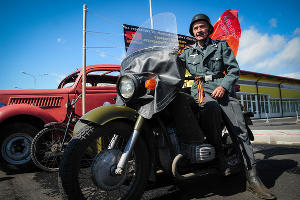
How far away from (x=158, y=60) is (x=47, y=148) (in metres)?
2.73

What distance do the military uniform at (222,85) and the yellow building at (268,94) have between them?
22318 millimetres

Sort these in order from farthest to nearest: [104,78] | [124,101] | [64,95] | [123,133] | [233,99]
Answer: [104,78] < [64,95] < [233,99] < [124,101] < [123,133]

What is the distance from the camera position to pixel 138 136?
1521 mm

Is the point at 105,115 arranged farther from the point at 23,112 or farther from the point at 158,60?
the point at 23,112

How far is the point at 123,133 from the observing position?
1.56 m

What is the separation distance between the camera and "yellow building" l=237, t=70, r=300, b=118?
80.0 ft

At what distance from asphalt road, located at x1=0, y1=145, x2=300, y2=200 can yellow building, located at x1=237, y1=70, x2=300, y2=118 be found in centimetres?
2163

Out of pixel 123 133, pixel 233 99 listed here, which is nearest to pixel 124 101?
pixel 123 133

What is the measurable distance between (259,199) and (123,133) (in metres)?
1.57

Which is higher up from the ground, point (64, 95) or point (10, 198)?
point (64, 95)

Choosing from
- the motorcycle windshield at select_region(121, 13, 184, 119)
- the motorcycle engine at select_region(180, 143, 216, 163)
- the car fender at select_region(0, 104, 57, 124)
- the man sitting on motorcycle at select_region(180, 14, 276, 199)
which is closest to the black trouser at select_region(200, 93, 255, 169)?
the man sitting on motorcycle at select_region(180, 14, 276, 199)

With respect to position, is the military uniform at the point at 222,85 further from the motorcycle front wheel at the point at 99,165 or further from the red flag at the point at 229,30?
the red flag at the point at 229,30

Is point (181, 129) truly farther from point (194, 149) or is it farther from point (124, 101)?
point (124, 101)

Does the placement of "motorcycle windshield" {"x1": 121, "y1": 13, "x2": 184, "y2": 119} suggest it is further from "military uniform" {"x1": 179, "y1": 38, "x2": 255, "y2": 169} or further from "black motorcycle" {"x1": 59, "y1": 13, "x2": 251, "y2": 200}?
"military uniform" {"x1": 179, "y1": 38, "x2": 255, "y2": 169}
